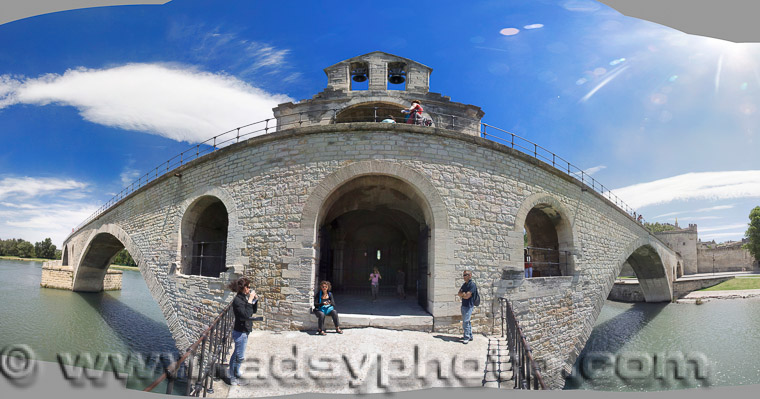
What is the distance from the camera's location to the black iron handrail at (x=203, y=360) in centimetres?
332

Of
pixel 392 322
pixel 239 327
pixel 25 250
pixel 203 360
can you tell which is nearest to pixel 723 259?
pixel 392 322

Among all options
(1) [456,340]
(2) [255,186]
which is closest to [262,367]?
(1) [456,340]

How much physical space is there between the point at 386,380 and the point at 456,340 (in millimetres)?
2563

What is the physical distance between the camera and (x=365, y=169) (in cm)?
762

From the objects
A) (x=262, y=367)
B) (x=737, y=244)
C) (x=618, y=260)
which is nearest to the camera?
(x=262, y=367)

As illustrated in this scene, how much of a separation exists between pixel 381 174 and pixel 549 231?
7.70m

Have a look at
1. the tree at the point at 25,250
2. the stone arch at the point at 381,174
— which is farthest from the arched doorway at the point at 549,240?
the tree at the point at 25,250

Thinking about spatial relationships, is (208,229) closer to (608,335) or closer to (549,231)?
(549,231)

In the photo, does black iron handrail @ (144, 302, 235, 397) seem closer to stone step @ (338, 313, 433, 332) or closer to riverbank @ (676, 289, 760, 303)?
stone step @ (338, 313, 433, 332)

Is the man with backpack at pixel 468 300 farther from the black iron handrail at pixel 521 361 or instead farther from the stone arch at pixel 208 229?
the stone arch at pixel 208 229

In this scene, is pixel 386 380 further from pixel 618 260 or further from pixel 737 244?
pixel 737 244
